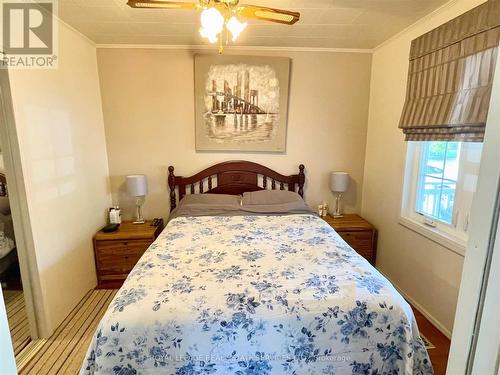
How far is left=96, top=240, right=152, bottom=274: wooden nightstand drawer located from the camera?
2816 millimetres

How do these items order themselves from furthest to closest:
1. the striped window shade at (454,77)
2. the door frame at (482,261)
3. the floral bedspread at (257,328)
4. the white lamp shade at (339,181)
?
the white lamp shade at (339,181), the striped window shade at (454,77), the floral bedspread at (257,328), the door frame at (482,261)

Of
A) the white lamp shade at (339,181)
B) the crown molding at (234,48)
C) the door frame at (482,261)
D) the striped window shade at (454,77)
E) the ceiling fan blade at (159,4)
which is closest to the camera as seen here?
the door frame at (482,261)

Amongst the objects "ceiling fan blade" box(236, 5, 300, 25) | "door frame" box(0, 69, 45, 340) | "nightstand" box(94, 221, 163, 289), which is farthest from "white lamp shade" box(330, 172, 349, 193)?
"door frame" box(0, 69, 45, 340)

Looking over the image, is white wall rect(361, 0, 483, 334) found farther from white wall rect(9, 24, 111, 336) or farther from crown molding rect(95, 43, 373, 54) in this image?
white wall rect(9, 24, 111, 336)

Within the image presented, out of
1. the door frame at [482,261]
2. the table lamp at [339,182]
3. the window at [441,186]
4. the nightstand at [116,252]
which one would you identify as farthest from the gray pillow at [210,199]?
the door frame at [482,261]

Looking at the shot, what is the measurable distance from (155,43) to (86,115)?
1.04m

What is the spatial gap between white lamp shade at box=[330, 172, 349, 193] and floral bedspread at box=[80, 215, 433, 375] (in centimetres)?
167

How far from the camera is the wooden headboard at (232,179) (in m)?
3.26

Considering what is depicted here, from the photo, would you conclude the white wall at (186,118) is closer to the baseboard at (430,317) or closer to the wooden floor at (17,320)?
the wooden floor at (17,320)

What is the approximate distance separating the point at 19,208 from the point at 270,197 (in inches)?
84.9

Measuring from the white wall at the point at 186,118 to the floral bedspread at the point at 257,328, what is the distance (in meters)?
1.87

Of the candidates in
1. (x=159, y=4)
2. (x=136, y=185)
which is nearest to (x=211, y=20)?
(x=159, y=4)

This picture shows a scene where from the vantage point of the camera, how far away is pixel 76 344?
2.09 metres

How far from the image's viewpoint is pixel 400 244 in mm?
2742
